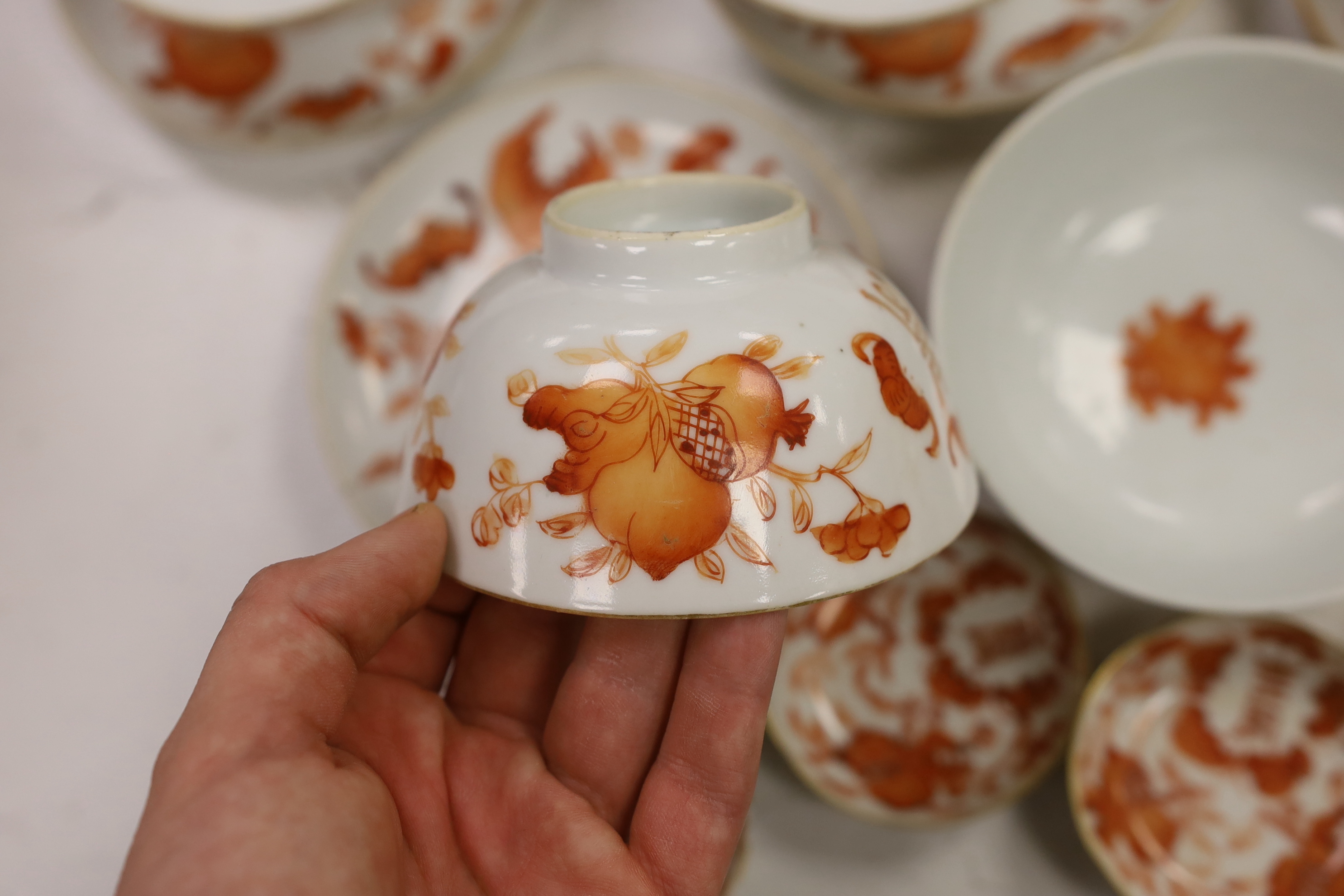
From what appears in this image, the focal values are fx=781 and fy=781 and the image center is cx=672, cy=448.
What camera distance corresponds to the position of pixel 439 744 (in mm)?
638

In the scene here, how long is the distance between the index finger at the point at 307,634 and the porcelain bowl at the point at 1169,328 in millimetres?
511

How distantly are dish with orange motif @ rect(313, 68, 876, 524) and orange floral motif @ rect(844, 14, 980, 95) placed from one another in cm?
10

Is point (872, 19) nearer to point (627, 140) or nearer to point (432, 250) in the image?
point (627, 140)

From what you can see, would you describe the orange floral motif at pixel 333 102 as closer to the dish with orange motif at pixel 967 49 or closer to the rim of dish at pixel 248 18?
the rim of dish at pixel 248 18

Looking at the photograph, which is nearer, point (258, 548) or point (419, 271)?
point (419, 271)

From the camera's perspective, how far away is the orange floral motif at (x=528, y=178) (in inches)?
32.7

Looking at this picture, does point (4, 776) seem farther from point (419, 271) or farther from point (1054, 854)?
point (1054, 854)

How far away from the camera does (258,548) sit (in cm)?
97

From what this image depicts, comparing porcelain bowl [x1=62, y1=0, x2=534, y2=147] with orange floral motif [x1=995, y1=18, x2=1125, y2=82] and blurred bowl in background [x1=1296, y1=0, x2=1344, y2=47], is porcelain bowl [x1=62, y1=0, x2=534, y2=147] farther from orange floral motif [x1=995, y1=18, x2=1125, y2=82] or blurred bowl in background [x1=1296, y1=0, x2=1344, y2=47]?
blurred bowl in background [x1=1296, y1=0, x2=1344, y2=47]

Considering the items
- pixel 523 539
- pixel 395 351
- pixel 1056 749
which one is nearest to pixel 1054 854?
pixel 1056 749

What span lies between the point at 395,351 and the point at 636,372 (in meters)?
0.52

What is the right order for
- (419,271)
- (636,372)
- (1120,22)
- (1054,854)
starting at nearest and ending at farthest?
1. (636,372)
2. (1120,22)
3. (419,271)
4. (1054,854)

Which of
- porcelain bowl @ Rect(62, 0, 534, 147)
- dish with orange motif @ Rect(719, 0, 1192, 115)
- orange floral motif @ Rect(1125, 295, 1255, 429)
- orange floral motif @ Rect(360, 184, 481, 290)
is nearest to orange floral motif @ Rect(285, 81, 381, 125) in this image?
porcelain bowl @ Rect(62, 0, 534, 147)

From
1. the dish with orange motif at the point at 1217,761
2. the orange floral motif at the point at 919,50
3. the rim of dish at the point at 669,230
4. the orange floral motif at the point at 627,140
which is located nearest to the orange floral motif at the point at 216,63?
the orange floral motif at the point at 627,140
